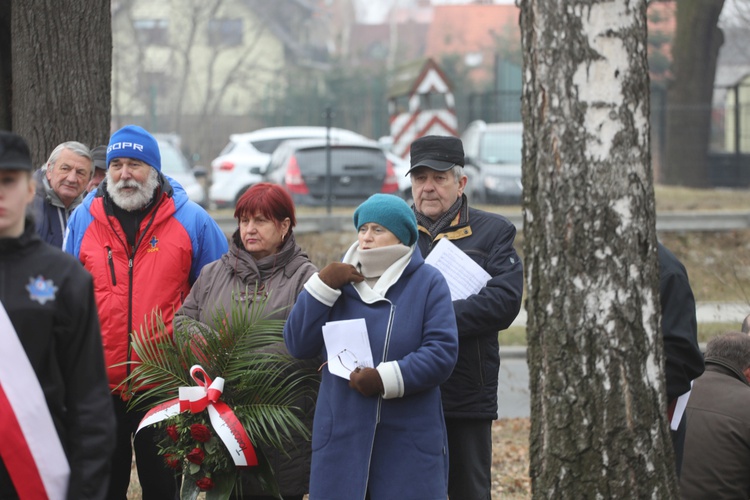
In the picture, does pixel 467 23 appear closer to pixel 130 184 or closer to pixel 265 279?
pixel 130 184

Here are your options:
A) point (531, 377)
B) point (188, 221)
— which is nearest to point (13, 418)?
point (531, 377)

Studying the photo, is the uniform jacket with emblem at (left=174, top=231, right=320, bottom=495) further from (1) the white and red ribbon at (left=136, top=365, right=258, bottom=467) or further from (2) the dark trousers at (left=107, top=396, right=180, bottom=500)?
(2) the dark trousers at (left=107, top=396, right=180, bottom=500)

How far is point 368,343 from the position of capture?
168 inches

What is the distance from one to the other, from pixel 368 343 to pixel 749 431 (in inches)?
72.6

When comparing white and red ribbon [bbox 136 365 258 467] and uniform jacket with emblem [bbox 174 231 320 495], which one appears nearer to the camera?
white and red ribbon [bbox 136 365 258 467]

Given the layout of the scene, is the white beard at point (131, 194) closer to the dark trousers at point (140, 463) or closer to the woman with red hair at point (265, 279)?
the woman with red hair at point (265, 279)

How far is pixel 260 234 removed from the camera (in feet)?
16.1

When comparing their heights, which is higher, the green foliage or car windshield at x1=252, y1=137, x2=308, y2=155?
car windshield at x1=252, y1=137, x2=308, y2=155

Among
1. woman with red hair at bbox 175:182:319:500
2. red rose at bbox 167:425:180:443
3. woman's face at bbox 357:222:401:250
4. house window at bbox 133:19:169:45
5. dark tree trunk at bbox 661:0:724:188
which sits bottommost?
red rose at bbox 167:425:180:443

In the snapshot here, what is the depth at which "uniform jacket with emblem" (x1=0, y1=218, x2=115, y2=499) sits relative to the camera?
10.1 ft

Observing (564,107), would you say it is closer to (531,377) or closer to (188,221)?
(531,377)

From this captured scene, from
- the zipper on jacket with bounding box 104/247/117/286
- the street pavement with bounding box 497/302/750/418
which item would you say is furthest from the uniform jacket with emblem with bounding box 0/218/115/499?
the street pavement with bounding box 497/302/750/418

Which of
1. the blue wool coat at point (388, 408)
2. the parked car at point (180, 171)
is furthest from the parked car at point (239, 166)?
the blue wool coat at point (388, 408)

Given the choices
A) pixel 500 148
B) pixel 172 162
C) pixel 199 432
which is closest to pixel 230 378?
pixel 199 432
